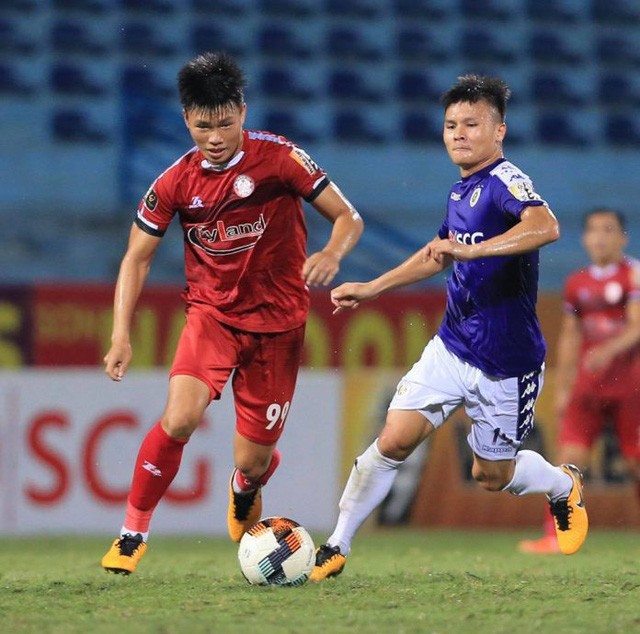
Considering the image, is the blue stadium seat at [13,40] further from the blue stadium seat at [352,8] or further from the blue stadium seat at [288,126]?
the blue stadium seat at [352,8]

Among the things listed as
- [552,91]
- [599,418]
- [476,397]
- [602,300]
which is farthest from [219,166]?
[552,91]

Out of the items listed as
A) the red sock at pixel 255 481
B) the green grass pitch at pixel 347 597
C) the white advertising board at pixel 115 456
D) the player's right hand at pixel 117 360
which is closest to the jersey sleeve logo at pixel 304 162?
the player's right hand at pixel 117 360

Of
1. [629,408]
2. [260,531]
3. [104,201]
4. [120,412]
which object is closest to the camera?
[260,531]

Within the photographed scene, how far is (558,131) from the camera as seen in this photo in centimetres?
Result: 1252

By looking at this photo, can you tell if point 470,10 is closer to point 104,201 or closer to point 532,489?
point 104,201

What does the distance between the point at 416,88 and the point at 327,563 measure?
27.3 feet

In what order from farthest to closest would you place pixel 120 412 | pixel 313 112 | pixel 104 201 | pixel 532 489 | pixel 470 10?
pixel 470 10 < pixel 313 112 < pixel 104 201 < pixel 120 412 < pixel 532 489

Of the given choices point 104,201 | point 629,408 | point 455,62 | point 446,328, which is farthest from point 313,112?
point 446,328

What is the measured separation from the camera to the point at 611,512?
8852 mm

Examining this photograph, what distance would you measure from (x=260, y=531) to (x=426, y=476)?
4054 millimetres

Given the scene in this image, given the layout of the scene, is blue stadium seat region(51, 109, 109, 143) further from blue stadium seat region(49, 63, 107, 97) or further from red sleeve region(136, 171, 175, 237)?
red sleeve region(136, 171, 175, 237)

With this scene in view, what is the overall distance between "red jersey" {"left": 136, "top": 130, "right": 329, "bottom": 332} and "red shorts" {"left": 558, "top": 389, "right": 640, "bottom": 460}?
2595mm

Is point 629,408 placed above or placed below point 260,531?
above

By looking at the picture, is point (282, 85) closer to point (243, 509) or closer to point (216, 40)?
point (216, 40)
